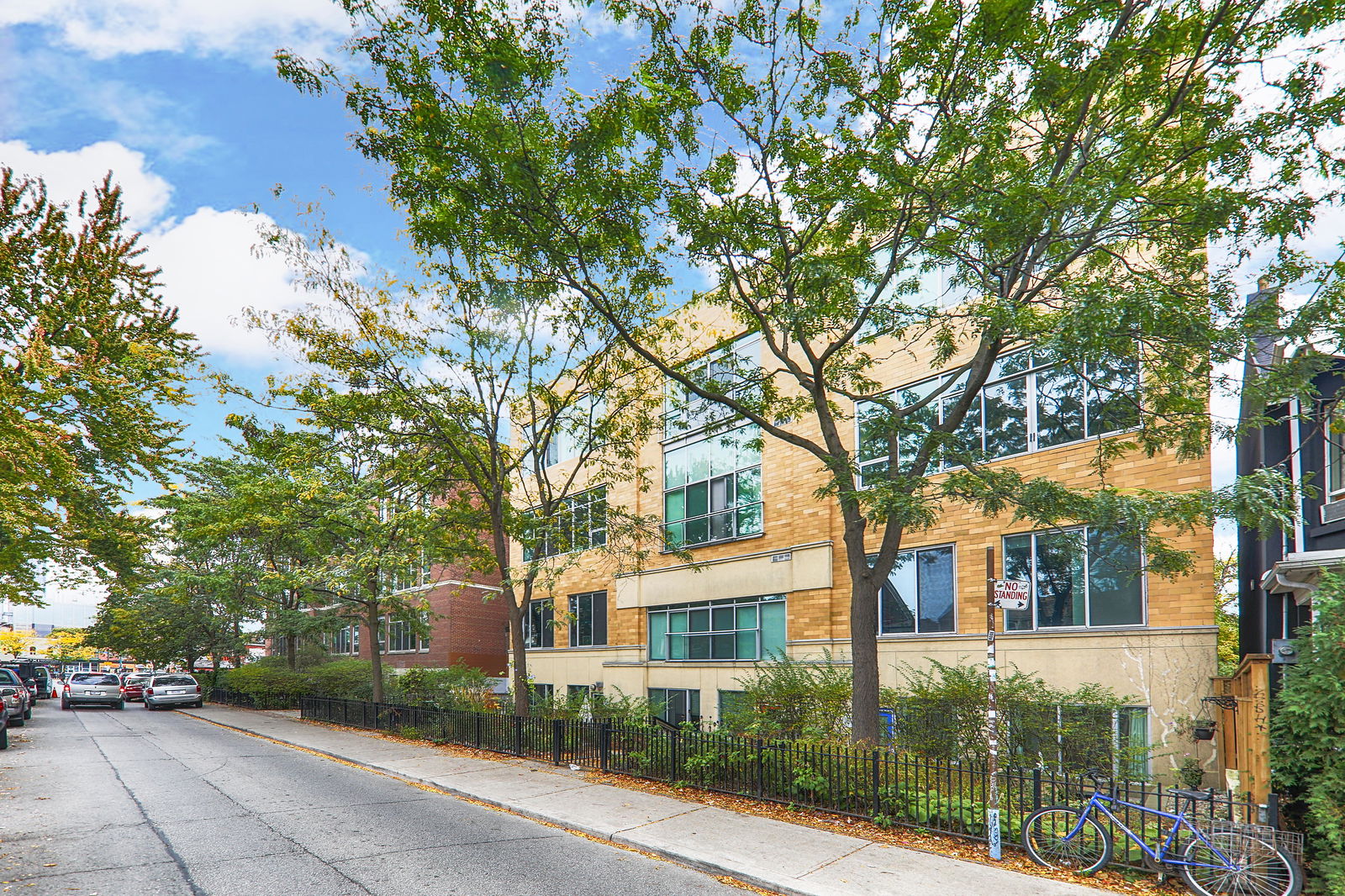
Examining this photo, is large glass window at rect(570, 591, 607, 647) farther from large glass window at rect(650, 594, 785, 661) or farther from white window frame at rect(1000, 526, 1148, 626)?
white window frame at rect(1000, 526, 1148, 626)

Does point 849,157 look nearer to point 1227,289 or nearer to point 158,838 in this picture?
point 1227,289

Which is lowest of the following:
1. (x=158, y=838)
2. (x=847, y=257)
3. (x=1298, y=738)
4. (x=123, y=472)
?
(x=158, y=838)

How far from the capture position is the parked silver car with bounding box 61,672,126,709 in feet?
116

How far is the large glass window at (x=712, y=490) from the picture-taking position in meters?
22.4

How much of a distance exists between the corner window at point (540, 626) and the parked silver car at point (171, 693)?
16.3 metres

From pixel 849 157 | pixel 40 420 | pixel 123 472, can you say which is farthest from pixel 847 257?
pixel 123 472

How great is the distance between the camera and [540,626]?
3152 centimetres

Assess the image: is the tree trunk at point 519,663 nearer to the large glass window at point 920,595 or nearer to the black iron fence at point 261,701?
the large glass window at point 920,595

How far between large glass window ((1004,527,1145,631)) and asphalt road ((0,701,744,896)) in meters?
8.81

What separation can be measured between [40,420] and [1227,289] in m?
20.8

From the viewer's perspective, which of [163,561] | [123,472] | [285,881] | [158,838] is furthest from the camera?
[163,561]

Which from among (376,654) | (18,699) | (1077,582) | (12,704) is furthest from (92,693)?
(1077,582)

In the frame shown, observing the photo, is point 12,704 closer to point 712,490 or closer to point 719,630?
point 719,630

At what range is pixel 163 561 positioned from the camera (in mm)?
40844
